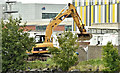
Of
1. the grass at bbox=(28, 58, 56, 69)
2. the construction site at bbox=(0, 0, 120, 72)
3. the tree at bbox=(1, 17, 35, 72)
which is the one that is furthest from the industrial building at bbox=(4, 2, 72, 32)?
the tree at bbox=(1, 17, 35, 72)

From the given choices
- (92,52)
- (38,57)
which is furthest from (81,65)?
(38,57)

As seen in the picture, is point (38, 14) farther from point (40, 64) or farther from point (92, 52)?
point (40, 64)

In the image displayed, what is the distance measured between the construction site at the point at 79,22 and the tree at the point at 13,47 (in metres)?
0.80

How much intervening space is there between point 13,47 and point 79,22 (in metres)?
7.10

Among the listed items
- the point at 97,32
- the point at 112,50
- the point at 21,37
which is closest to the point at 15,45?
the point at 21,37

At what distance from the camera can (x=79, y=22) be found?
19.6 metres

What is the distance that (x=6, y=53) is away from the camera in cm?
1402

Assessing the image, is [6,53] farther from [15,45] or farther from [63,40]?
[63,40]

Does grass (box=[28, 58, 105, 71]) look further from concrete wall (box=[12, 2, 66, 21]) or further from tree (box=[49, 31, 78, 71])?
concrete wall (box=[12, 2, 66, 21])

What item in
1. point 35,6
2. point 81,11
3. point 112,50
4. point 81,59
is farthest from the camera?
point 35,6

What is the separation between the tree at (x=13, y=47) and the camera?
45.6 ft

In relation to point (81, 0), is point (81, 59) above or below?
below

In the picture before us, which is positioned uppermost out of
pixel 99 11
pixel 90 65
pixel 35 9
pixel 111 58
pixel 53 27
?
pixel 35 9

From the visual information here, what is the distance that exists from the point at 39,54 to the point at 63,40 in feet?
12.3
